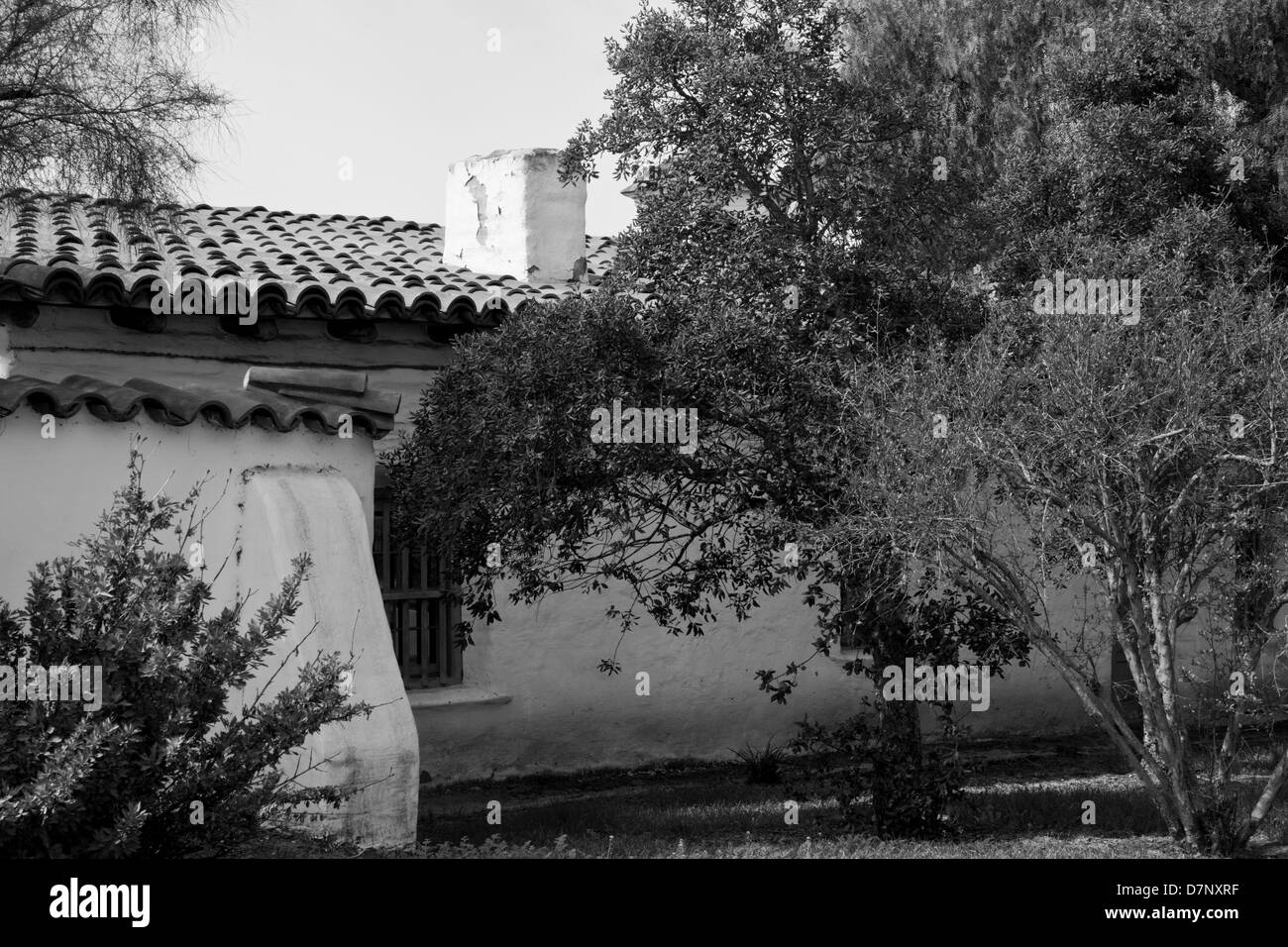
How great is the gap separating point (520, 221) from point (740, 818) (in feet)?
18.7

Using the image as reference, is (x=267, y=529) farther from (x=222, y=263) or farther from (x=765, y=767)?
(x=765, y=767)

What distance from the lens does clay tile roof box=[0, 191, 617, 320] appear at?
8953 millimetres

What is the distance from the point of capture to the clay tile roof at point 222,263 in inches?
352

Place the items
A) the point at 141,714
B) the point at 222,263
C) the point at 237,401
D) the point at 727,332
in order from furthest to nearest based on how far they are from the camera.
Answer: the point at 222,263 → the point at 237,401 → the point at 727,332 → the point at 141,714

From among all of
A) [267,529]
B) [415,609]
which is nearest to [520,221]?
[415,609]

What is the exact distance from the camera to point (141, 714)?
16.3ft

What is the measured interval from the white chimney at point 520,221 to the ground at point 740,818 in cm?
437

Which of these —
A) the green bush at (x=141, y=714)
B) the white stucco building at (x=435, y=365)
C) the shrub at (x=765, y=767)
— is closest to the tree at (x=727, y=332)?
the white stucco building at (x=435, y=365)

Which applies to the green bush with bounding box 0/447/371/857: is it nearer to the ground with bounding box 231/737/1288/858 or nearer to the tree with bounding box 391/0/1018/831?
the ground with bounding box 231/737/1288/858

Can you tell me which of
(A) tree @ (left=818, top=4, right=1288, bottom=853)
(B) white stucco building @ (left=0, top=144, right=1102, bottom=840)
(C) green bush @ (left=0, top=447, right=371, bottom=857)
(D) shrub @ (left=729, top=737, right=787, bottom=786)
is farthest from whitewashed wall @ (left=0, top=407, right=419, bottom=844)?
(D) shrub @ (left=729, top=737, right=787, bottom=786)

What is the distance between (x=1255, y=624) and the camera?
6758mm

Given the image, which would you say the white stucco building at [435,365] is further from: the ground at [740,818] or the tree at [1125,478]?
the tree at [1125,478]

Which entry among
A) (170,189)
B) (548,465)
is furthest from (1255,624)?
(170,189)

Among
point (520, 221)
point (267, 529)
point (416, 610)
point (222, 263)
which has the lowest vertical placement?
point (416, 610)
